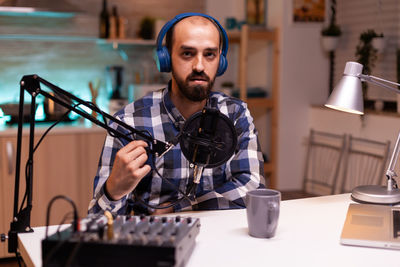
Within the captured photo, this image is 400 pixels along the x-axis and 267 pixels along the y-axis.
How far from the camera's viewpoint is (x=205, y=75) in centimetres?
175

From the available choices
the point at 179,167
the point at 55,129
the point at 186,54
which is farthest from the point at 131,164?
the point at 55,129

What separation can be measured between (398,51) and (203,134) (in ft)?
7.96

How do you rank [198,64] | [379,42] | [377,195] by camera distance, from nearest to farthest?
1. [377,195]
2. [198,64]
3. [379,42]

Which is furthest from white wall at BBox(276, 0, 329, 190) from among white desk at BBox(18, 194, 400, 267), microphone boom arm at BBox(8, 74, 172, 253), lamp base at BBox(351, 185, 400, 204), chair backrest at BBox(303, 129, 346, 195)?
→ microphone boom arm at BBox(8, 74, 172, 253)

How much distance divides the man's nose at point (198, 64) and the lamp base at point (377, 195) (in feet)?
2.07

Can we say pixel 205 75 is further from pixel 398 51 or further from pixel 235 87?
pixel 235 87

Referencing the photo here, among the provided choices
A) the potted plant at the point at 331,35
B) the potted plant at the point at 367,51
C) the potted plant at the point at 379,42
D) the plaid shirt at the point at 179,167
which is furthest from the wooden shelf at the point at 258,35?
the plaid shirt at the point at 179,167

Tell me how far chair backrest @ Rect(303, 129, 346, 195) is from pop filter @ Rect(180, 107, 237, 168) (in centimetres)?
260

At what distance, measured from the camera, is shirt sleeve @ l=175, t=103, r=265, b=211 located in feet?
5.57

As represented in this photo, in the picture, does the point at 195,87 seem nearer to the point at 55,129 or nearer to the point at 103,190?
the point at 103,190

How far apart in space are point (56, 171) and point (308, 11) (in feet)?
7.23

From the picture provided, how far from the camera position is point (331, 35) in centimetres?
395

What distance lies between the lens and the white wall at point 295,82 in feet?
13.2

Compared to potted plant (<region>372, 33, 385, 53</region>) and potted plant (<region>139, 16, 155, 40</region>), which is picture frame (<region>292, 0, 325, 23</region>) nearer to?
potted plant (<region>372, 33, 385, 53</region>)
